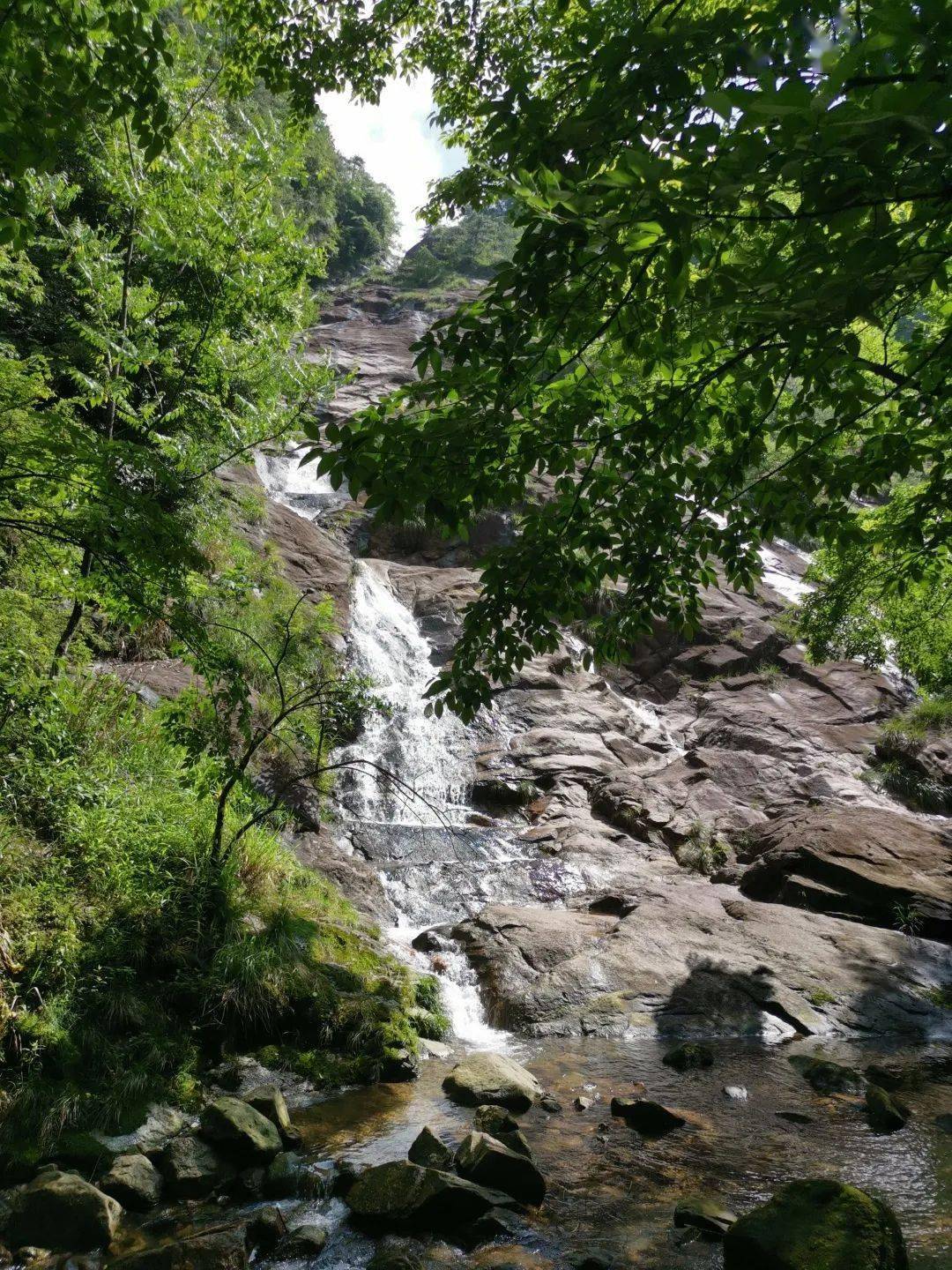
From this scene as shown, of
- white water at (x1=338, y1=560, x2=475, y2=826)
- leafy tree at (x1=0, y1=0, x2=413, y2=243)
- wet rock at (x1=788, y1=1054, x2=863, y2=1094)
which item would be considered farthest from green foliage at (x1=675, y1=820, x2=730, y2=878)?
leafy tree at (x1=0, y1=0, x2=413, y2=243)

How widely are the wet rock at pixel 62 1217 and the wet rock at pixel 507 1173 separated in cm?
196

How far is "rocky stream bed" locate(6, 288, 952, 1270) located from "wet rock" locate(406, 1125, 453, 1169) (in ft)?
0.07

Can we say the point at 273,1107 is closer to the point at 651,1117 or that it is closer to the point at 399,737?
the point at 651,1117

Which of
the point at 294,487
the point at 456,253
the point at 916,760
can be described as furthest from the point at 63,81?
the point at 456,253

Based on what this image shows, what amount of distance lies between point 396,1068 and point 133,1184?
2.54 metres

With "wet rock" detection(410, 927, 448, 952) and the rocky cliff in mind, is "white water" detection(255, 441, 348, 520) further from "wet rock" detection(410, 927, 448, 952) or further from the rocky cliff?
"wet rock" detection(410, 927, 448, 952)

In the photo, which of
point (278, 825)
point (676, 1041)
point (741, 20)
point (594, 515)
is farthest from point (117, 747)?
point (741, 20)

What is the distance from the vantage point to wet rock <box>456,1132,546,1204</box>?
452 cm

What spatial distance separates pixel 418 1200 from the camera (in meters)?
4.24

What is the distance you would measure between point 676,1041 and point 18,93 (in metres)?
8.62

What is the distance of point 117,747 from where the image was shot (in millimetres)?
7734

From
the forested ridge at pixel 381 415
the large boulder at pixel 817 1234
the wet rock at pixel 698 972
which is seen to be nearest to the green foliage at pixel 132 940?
the forested ridge at pixel 381 415

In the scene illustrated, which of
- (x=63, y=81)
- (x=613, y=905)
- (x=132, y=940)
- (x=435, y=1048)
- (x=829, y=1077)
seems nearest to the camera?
(x=63, y=81)

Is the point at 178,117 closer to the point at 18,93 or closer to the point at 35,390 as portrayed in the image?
the point at 35,390
